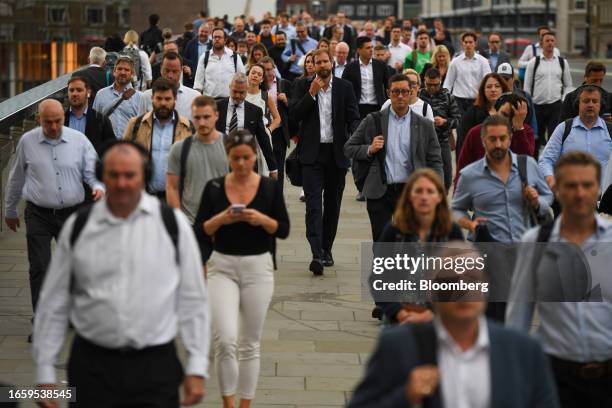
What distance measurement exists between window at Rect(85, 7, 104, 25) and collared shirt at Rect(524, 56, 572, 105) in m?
27.0

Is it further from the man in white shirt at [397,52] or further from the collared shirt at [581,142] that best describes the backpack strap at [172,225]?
the man in white shirt at [397,52]

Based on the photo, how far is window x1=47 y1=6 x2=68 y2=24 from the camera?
136ft

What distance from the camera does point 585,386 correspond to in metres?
5.85

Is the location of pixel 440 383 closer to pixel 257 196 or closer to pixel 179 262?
pixel 179 262

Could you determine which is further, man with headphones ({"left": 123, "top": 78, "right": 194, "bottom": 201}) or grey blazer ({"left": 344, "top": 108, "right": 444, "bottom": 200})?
grey blazer ({"left": 344, "top": 108, "right": 444, "bottom": 200})

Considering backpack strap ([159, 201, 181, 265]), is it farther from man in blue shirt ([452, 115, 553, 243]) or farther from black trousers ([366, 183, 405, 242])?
black trousers ([366, 183, 405, 242])

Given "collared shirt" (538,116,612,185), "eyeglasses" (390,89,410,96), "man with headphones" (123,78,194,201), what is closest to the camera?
"man with headphones" (123,78,194,201)

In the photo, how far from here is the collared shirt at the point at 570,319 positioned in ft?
19.1

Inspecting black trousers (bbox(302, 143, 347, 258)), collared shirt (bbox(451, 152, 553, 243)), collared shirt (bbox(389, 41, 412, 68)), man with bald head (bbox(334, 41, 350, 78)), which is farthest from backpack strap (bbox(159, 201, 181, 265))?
collared shirt (bbox(389, 41, 412, 68))

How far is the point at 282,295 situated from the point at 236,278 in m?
3.94

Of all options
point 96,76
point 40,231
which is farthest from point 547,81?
point 40,231

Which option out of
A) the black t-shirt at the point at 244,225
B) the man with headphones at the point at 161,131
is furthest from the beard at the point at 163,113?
the black t-shirt at the point at 244,225

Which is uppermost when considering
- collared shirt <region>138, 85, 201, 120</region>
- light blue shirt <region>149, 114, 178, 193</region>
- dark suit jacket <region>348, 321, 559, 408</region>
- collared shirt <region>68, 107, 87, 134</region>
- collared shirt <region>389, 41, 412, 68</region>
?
collared shirt <region>389, 41, 412, 68</region>

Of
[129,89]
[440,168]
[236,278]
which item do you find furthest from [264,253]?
[129,89]
